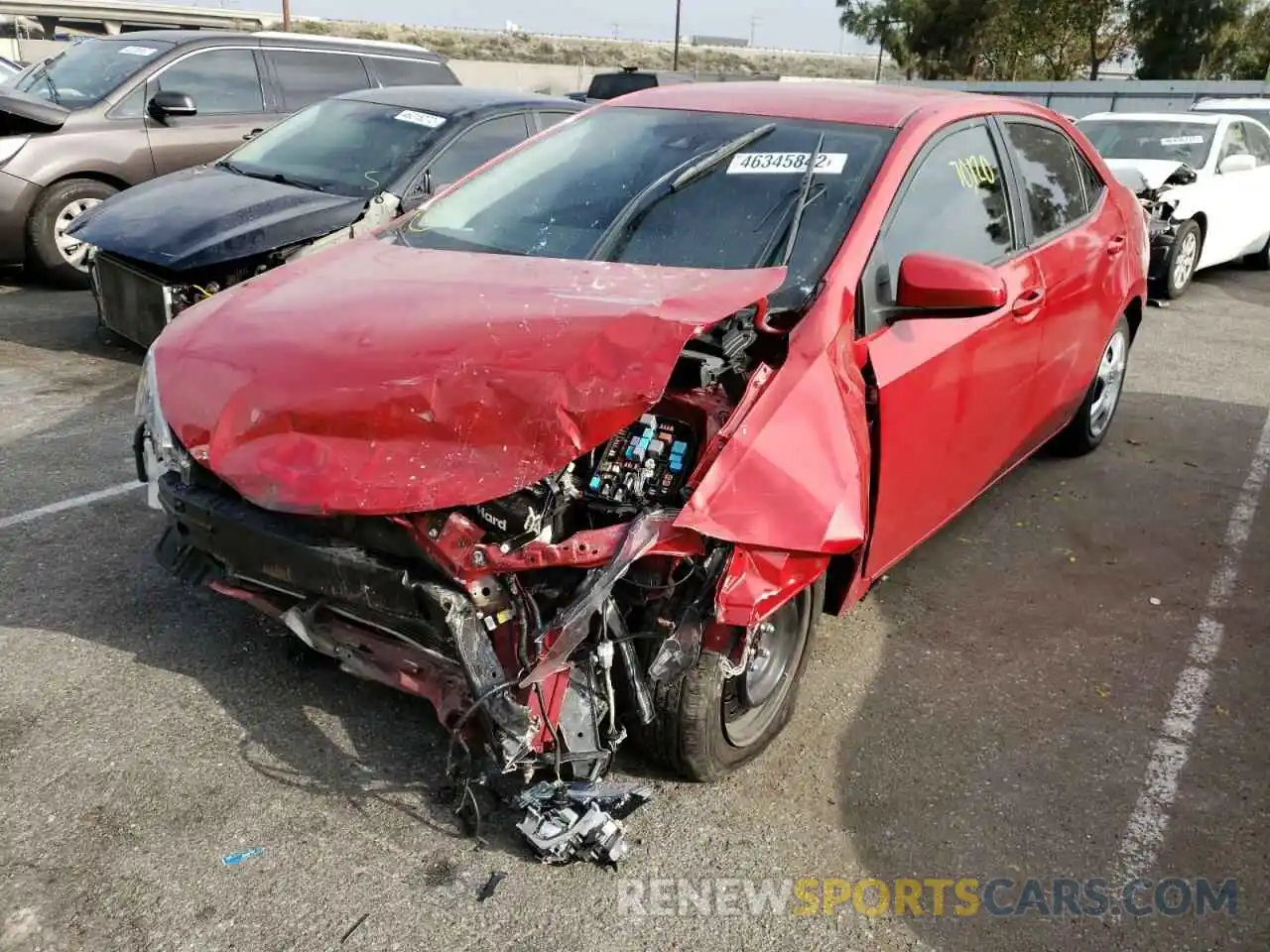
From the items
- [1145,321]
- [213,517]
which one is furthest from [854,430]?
[1145,321]

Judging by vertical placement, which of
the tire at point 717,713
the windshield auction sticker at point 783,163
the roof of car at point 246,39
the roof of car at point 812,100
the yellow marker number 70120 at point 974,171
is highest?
the roof of car at point 246,39

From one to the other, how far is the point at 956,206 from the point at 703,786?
6.97ft

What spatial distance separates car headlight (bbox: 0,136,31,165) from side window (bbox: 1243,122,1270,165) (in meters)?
10.8

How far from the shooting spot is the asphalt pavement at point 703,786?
2441 mm

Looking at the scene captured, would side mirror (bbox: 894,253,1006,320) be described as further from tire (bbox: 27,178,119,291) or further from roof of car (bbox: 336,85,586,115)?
tire (bbox: 27,178,119,291)

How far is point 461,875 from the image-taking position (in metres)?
2.52

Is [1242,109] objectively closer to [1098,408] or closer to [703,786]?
[1098,408]

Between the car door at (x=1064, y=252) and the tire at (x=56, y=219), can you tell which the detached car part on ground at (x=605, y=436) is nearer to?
the car door at (x=1064, y=252)

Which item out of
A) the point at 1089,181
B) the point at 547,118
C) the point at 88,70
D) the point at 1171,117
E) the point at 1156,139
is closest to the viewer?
the point at 1089,181

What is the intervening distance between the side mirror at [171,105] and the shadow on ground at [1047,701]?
20.6 feet

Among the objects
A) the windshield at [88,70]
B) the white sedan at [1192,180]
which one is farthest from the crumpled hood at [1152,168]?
the windshield at [88,70]

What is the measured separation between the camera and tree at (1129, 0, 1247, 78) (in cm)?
3684

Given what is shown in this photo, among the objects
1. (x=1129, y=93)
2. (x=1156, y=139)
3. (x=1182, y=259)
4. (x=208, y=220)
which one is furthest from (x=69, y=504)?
(x=1129, y=93)

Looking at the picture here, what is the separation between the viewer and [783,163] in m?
3.44
